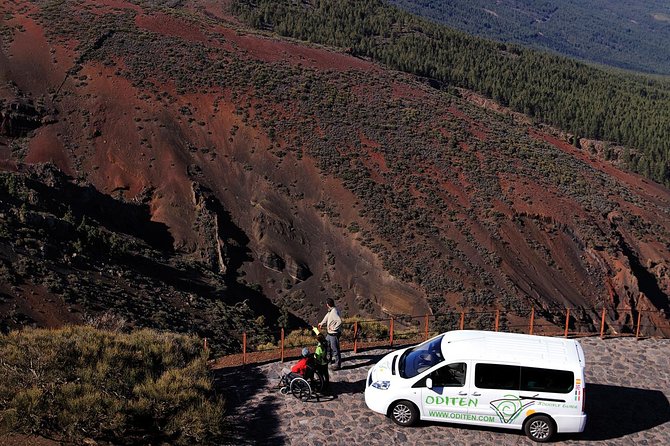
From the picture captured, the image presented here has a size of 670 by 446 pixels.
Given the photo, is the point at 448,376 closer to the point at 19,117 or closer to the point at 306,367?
the point at 306,367

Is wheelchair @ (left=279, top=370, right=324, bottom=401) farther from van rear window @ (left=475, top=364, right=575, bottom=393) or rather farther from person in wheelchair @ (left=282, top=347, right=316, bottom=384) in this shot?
van rear window @ (left=475, top=364, right=575, bottom=393)

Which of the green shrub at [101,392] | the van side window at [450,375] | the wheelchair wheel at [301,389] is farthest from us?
the wheelchair wheel at [301,389]

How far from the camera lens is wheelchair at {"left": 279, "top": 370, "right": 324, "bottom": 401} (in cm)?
1313

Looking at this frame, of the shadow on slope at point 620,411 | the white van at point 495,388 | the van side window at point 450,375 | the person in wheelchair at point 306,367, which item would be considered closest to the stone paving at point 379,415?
the shadow on slope at point 620,411

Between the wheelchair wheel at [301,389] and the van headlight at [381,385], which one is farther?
the wheelchair wheel at [301,389]

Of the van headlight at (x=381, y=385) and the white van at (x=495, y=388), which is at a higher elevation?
the white van at (x=495, y=388)

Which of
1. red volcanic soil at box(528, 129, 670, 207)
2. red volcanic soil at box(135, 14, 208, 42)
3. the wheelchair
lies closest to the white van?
the wheelchair

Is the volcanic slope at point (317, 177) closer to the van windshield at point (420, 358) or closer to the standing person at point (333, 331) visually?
the standing person at point (333, 331)

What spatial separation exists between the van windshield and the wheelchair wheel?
6.64 ft

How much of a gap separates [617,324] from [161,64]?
35.5 m

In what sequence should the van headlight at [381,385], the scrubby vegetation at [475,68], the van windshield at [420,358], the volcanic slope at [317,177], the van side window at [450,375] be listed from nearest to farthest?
1. the van side window at [450,375]
2. the van windshield at [420,358]
3. the van headlight at [381,385]
4. the volcanic slope at [317,177]
5. the scrubby vegetation at [475,68]

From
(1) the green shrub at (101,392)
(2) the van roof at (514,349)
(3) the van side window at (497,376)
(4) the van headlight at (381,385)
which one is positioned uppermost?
(2) the van roof at (514,349)

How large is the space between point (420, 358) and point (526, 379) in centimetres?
208

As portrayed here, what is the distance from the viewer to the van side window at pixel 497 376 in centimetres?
1177
